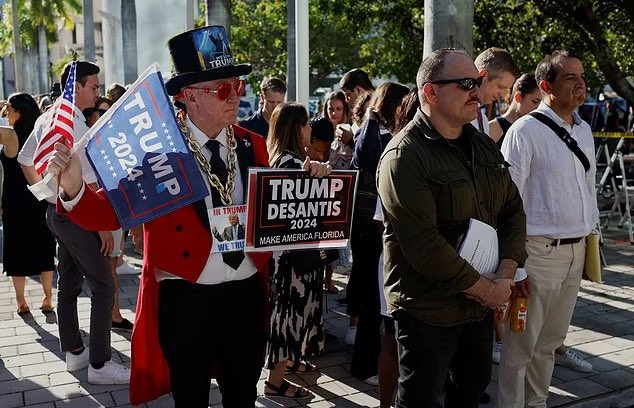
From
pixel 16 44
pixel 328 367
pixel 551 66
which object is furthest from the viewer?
pixel 16 44

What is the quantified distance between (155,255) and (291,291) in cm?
187

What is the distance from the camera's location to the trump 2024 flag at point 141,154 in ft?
8.58

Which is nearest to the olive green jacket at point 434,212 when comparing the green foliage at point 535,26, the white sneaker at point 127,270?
the white sneaker at point 127,270

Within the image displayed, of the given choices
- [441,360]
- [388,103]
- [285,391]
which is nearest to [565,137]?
[388,103]

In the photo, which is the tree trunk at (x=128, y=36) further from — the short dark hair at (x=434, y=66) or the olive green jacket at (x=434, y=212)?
the olive green jacket at (x=434, y=212)

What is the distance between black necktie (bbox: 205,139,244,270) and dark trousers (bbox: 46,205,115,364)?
2.01 metres

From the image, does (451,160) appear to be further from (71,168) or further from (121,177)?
(71,168)

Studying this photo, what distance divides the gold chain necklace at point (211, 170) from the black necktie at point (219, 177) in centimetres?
2

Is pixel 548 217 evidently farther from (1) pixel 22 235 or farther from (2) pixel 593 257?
(1) pixel 22 235

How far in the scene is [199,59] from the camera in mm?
2848

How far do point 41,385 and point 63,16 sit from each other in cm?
4476

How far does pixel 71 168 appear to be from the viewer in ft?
8.38

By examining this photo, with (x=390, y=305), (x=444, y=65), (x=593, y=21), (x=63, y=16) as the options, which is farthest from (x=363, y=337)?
(x=63, y=16)

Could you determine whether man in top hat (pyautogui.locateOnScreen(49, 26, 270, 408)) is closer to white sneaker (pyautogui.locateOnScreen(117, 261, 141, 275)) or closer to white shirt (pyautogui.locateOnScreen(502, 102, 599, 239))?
white shirt (pyautogui.locateOnScreen(502, 102, 599, 239))
